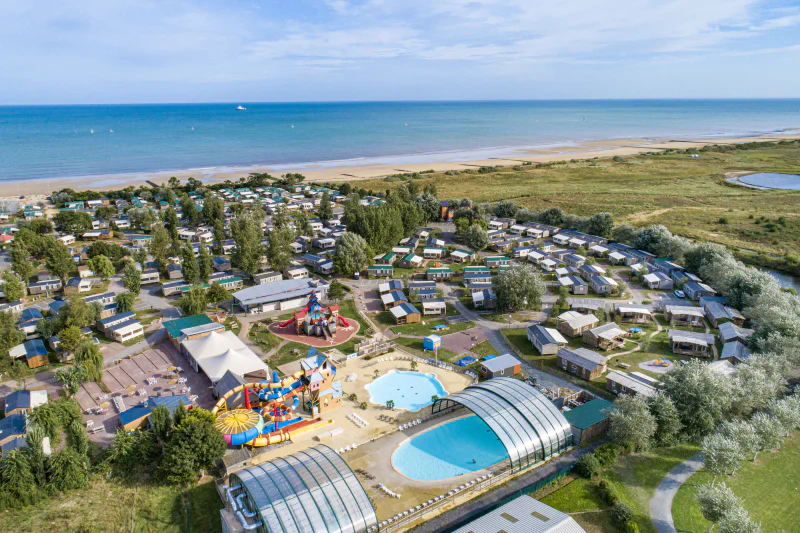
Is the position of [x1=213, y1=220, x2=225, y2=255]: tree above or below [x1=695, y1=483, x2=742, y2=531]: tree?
above

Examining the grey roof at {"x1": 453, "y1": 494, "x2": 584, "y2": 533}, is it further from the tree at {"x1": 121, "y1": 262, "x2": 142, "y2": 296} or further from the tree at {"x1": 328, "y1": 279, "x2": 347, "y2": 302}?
the tree at {"x1": 121, "y1": 262, "x2": 142, "y2": 296}

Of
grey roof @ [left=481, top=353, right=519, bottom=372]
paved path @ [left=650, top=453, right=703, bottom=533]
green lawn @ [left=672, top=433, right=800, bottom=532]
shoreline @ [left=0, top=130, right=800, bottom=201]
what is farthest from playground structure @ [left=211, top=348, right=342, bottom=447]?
shoreline @ [left=0, top=130, right=800, bottom=201]

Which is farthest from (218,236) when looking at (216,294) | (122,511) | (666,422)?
(666,422)

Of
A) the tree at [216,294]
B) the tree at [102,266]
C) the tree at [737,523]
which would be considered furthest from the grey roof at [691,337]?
the tree at [102,266]

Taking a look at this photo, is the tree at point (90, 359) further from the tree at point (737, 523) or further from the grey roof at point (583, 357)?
the tree at point (737, 523)

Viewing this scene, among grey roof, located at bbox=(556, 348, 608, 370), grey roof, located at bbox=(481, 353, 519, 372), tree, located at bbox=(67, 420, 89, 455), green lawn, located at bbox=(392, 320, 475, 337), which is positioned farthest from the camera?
green lawn, located at bbox=(392, 320, 475, 337)

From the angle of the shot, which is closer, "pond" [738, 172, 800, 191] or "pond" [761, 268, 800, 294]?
"pond" [761, 268, 800, 294]
